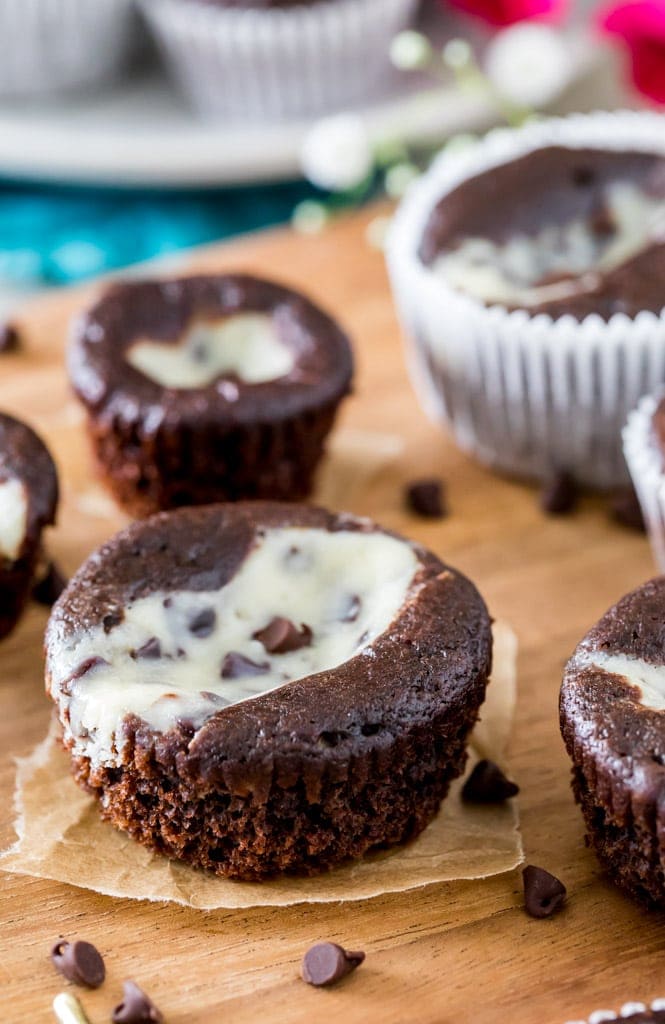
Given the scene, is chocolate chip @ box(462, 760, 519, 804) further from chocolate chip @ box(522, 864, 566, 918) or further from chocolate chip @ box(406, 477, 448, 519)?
chocolate chip @ box(406, 477, 448, 519)

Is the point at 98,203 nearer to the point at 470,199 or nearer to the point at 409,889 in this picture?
the point at 470,199

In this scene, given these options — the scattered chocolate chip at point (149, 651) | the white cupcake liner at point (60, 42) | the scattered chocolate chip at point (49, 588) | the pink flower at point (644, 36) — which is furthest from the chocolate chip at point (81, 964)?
the white cupcake liner at point (60, 42)

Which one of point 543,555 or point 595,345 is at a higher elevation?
point 595,345

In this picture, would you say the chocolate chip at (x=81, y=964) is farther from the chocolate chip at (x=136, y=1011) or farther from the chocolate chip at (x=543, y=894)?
the chocolate chip at (x=543, y=894)

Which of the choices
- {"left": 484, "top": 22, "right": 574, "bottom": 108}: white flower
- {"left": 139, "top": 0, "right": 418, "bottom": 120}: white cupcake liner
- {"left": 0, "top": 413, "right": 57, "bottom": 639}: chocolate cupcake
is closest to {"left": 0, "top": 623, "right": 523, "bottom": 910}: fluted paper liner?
{"left": 0, "top": 413, "right": 57, "bottom": 639}: chocolate cupcake

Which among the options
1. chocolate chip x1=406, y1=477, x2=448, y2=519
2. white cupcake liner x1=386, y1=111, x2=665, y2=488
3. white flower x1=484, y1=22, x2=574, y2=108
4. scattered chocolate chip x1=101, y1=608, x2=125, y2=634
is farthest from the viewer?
white flower x1=484, y1=22, x2=574, y2=108

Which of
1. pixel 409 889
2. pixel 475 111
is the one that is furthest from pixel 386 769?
pixel 475 111

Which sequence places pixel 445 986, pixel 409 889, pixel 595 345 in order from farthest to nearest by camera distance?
1. pixel 595 345
2. pixel 409 889
3. pixel 445 986
